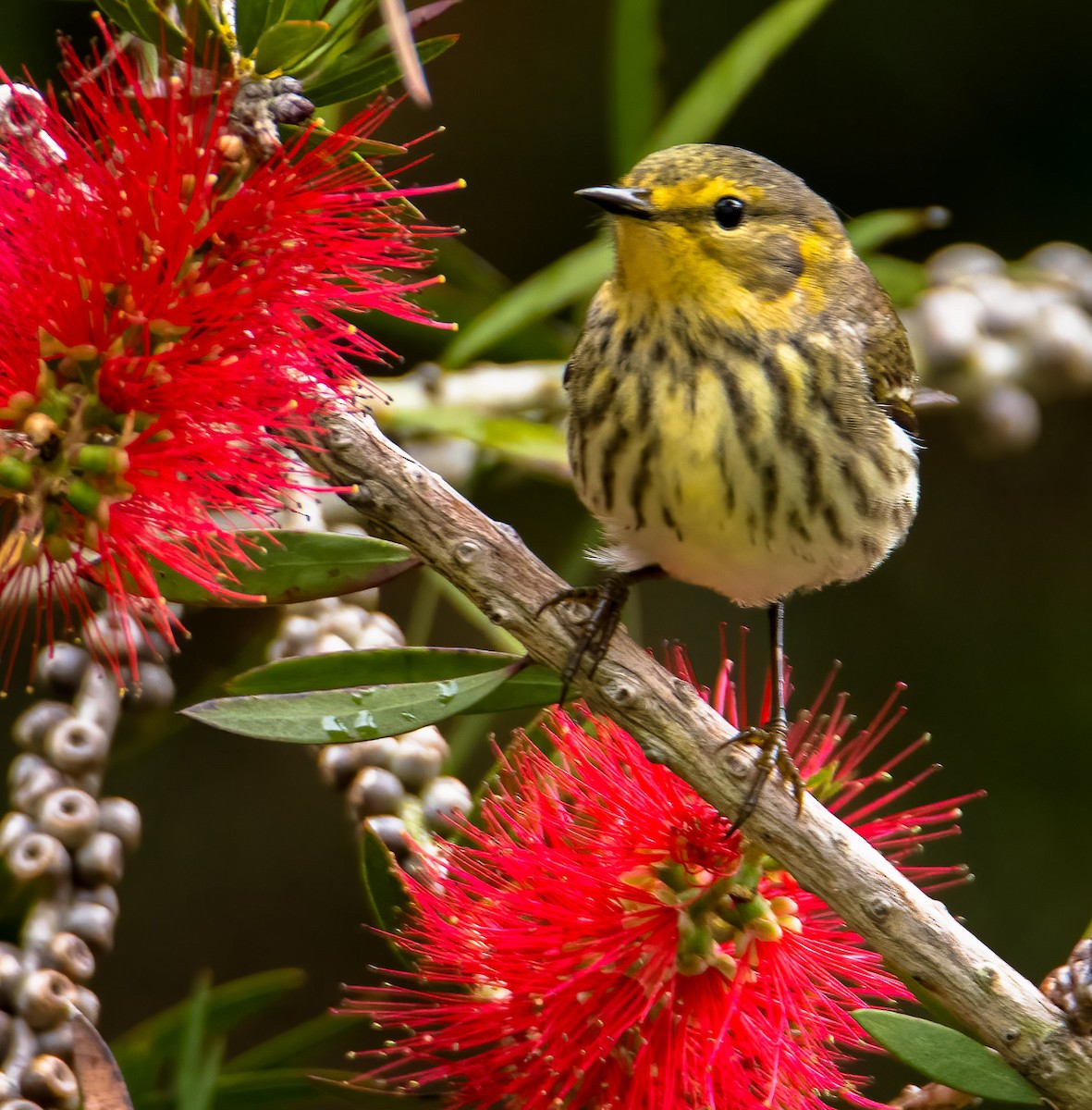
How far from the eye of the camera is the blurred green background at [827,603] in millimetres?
2715

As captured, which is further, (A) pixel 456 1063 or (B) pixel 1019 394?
(B) pixel 1019 394

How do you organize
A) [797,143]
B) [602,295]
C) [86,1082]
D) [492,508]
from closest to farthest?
[86,1082]
[602,295]
[492,508]
[797,143]

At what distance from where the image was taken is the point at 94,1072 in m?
1.09

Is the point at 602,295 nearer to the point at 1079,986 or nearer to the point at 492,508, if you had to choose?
the point at 1079,986

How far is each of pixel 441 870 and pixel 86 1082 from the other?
1.17ft

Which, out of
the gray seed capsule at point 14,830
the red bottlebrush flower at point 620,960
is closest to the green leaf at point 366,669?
the red bottlebrush flower at point 620,960

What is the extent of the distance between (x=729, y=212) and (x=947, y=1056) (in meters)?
0.79

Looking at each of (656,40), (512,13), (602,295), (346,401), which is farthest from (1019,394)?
(346,401)

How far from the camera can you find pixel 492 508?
2.67 meters

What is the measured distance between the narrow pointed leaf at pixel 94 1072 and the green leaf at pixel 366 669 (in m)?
0.25

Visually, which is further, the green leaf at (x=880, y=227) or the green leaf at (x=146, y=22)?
the green leaf at (x=880, y=227)

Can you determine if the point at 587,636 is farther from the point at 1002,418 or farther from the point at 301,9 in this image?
the point at 1002,418

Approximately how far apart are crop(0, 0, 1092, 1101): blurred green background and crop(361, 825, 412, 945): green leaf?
1396 millimetres

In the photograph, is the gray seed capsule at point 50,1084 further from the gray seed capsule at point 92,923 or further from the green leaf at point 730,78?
the green leaf at point 730,78
